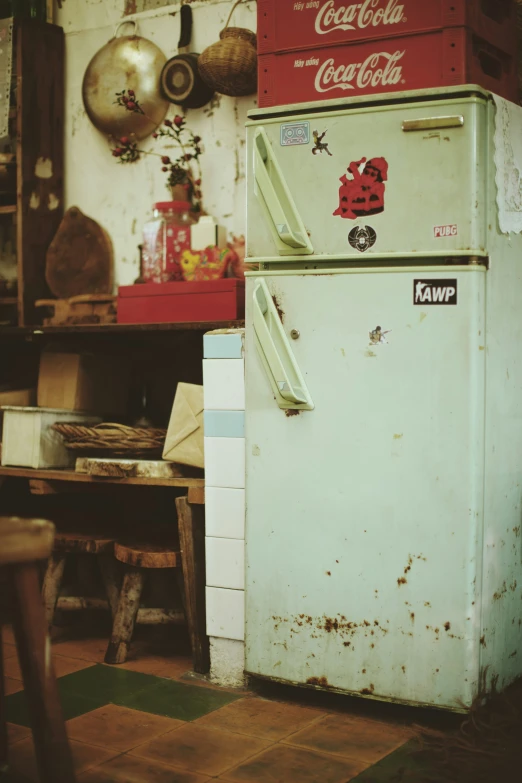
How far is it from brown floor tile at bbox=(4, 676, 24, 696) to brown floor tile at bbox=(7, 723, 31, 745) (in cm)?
28

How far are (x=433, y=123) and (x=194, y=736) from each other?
1926 mm

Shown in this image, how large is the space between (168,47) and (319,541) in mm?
2346

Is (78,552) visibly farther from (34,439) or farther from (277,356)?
(277,356)

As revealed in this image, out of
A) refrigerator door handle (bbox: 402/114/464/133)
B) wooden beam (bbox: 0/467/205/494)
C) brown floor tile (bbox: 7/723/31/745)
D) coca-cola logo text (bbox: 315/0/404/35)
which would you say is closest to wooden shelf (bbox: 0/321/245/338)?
wooden beam (bbox: 0/467/205/494)

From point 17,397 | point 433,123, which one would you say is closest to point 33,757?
point 17,397

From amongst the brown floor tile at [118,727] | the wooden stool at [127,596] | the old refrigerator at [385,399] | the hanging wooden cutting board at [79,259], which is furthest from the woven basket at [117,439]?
the brown floor tile at [118,727]

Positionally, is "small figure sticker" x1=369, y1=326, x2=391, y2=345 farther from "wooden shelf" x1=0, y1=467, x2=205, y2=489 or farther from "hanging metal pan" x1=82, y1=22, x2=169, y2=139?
"hanging metal pan" x1=82, y1=22, x2=169, y2=139

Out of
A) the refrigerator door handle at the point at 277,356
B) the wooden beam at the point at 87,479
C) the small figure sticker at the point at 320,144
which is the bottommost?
the wooden beam at the point at 87,479

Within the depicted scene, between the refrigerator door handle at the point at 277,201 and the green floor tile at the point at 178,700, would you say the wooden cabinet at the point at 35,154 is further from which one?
the green floor tile at the point at 178,700

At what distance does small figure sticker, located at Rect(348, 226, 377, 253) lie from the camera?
2623mm

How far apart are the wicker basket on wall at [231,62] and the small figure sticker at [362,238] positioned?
1156mm

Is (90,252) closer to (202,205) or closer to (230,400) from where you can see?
(202,205)

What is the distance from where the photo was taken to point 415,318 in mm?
2580

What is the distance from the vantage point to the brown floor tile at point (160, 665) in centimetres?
316
